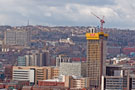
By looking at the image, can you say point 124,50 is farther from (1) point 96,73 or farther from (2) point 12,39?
(1) point 96,73

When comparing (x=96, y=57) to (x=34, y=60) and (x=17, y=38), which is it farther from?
(x=17, y=38)

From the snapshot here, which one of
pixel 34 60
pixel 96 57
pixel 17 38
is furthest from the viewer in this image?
pixel 17 38

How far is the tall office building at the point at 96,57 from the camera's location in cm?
9869

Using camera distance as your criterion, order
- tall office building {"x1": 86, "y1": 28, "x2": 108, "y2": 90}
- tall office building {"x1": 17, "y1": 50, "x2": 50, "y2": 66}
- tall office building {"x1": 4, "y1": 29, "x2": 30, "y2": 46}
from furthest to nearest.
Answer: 1. tall office building {"x1": 4, "y1": 29, "x2": 30, "y2": 46}
2. tall office building {"x1": 17, "y1": 50, "x2": 50, "y2": 66}
3. tall office building {"x1": 86, "y1": 28, "x2": 108, "y2": 90}

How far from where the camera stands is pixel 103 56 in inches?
3939

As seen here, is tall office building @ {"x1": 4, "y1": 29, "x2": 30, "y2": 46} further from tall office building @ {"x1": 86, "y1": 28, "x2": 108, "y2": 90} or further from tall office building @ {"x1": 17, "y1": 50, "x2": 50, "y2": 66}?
tall office building @ {"x1": 86, "y1": 28, "x2": 108, "y2": 90}

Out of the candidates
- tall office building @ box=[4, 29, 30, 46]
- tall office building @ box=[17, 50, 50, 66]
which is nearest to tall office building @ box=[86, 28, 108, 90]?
tall office building @ box=[17, 50, 50, 66]

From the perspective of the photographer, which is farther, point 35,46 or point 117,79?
point 35,46

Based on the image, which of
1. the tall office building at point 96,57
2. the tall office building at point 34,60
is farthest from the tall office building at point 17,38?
the tall office building at point 96,57

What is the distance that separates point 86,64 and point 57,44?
95225 millimetres

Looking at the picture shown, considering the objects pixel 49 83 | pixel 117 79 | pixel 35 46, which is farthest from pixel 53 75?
pixel 35 46

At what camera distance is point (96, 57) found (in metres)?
99.8

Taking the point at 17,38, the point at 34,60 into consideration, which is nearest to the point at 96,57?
the point at 34,60

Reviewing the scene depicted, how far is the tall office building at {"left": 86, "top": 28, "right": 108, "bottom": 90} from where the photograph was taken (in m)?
98.7
